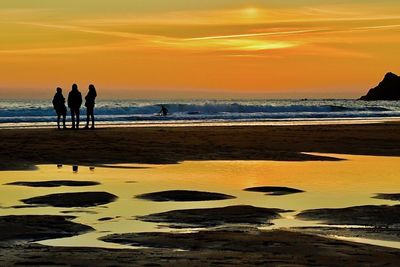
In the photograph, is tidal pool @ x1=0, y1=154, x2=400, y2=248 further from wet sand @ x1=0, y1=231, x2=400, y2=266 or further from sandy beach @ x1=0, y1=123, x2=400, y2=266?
wet sand @ x1=0, y1=231, x2=400, y2=266

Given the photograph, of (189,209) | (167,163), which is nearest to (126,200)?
(189,209)

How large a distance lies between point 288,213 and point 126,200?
2804 mm

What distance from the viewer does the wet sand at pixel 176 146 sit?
2266cm

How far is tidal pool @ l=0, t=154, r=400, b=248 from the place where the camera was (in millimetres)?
11867

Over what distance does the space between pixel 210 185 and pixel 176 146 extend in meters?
11.2

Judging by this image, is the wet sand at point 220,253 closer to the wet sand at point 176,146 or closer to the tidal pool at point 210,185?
the tidal pool at point 210,185

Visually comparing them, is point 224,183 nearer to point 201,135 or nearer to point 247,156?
point 247,156

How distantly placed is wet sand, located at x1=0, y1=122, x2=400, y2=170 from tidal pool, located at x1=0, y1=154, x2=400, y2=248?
178 centimetres

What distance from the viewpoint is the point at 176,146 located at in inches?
1077

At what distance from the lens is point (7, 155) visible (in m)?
23.1

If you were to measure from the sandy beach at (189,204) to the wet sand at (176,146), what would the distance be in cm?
7

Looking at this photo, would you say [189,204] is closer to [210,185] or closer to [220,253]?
[210,185]

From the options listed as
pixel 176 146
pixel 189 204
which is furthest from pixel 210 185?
pixel 176 146

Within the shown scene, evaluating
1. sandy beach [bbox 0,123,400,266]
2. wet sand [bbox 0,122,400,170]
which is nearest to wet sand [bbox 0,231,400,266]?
sandy beach [bbox 0,123,400,266]
